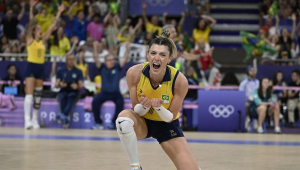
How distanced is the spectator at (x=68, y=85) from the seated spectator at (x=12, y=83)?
1074mm

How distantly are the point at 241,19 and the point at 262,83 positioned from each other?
5.64m

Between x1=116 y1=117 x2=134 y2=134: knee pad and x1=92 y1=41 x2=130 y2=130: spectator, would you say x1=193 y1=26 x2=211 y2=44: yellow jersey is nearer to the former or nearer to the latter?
x1=92 y1=41 x2=130 y2=130: spectator

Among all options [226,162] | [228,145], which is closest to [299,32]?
[228,145]

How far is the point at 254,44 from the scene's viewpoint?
12.5m

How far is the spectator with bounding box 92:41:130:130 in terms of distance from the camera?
35.2 feet

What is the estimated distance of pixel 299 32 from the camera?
13625 mm

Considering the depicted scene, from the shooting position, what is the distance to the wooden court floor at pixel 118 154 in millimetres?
5004

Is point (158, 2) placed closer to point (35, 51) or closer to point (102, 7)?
point (102, 7)

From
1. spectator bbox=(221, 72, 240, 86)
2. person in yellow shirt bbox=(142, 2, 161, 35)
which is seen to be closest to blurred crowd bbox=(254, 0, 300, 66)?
spectator bbox=(221, 72, 240, 86)

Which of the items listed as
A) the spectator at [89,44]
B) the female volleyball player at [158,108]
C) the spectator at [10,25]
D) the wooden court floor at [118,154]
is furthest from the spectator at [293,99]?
the spectator at [10,25]

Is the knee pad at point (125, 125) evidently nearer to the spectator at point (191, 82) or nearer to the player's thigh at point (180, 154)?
the player's thigh at point (180, 154)

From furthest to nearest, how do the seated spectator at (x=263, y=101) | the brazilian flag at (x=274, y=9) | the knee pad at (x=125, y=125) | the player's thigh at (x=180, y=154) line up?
1. the brazilian flag at (x=274, y=9)
2. the seated spectator at (x=263, y=101)
3. the player's thigh at (x=180, y=154)
4. the knee pad at (x=125, y=125)

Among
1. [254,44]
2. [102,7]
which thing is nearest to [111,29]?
[102,7]

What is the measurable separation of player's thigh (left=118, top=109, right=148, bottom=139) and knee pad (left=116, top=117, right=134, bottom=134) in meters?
0.11
